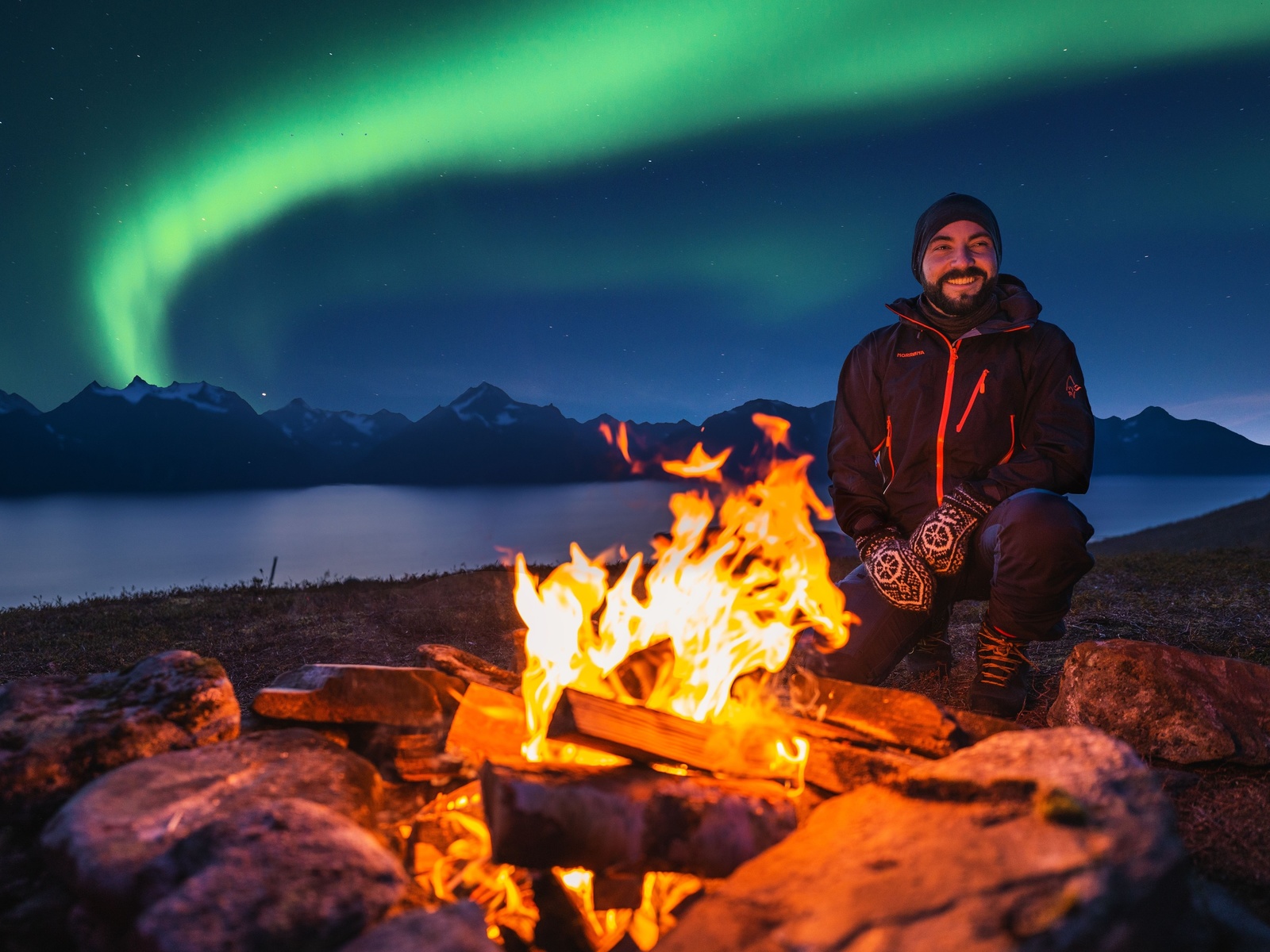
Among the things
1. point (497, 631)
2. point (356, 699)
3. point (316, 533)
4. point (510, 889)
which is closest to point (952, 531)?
point (510, 889)

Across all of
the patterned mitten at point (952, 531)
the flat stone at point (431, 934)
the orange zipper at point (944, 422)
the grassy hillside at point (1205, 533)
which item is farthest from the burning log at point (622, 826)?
the grassy hillside at point (1205, 533)

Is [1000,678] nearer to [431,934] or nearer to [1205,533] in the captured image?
[431,934]

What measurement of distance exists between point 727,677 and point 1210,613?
7311 mm

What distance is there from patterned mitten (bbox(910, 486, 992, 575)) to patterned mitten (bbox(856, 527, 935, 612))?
0.31ft

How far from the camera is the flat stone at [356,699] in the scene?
10.7ft

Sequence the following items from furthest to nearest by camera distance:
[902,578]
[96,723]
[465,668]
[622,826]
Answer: [902,578] < [465,668] < [96,723] < [622,826]

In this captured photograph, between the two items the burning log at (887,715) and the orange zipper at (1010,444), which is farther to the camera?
the orange zipper at (1010,444)

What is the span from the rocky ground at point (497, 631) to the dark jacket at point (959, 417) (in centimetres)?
162

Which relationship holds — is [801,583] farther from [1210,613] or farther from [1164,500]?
[1164,500]

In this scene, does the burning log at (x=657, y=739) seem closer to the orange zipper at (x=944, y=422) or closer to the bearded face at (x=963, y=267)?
the orange zipper at (x=944, y=422)

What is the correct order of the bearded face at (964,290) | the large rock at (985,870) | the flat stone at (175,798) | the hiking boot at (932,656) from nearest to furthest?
the large rock at (985,870)
the flat stone at (175,798)
the bearded face at (964,290)
the hiking boot at (932,656)

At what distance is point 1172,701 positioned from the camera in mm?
3412

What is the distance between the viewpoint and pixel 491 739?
10.8 ft

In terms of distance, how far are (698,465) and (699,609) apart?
49.3 inches
